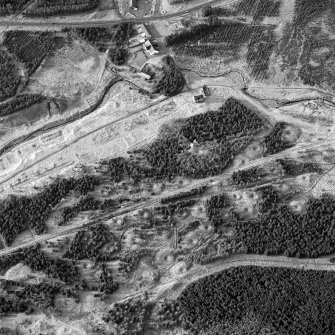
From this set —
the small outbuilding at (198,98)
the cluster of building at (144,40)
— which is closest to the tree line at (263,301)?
the small outbuilding at (198,98)

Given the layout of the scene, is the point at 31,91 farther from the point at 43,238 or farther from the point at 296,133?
the point at 296,133

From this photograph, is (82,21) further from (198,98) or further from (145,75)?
(198,98)

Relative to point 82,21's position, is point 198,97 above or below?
below

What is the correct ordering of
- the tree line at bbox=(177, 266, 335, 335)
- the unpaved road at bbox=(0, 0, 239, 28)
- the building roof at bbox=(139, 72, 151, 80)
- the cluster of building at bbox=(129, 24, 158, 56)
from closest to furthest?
the tree line at bbox=(177, 266, 335, 335) → the building roof at bbox=(139, 72, 151, 80) → the cluster of building at bbox=(129, 24, 158, 56) → the unpaved road at bbox=(0, 0, 239, 28)

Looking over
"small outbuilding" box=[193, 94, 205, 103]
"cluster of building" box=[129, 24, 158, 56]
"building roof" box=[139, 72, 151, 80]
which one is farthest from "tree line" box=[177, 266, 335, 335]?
"cluster of building" box=[129, 24, 158, 56]

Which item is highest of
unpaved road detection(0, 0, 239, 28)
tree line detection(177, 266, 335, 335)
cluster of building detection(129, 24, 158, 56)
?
unpaved road detection(0, 0, 239, 28)

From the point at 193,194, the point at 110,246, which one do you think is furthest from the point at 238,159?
the point at 110,246

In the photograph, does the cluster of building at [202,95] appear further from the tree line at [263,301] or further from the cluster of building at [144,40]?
the tree line at [263,301]

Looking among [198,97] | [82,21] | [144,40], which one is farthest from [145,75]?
[82,21]

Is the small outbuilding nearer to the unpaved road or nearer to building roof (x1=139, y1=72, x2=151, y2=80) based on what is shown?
building roof (x1=139, y1=72, x2=151, y2=80)
